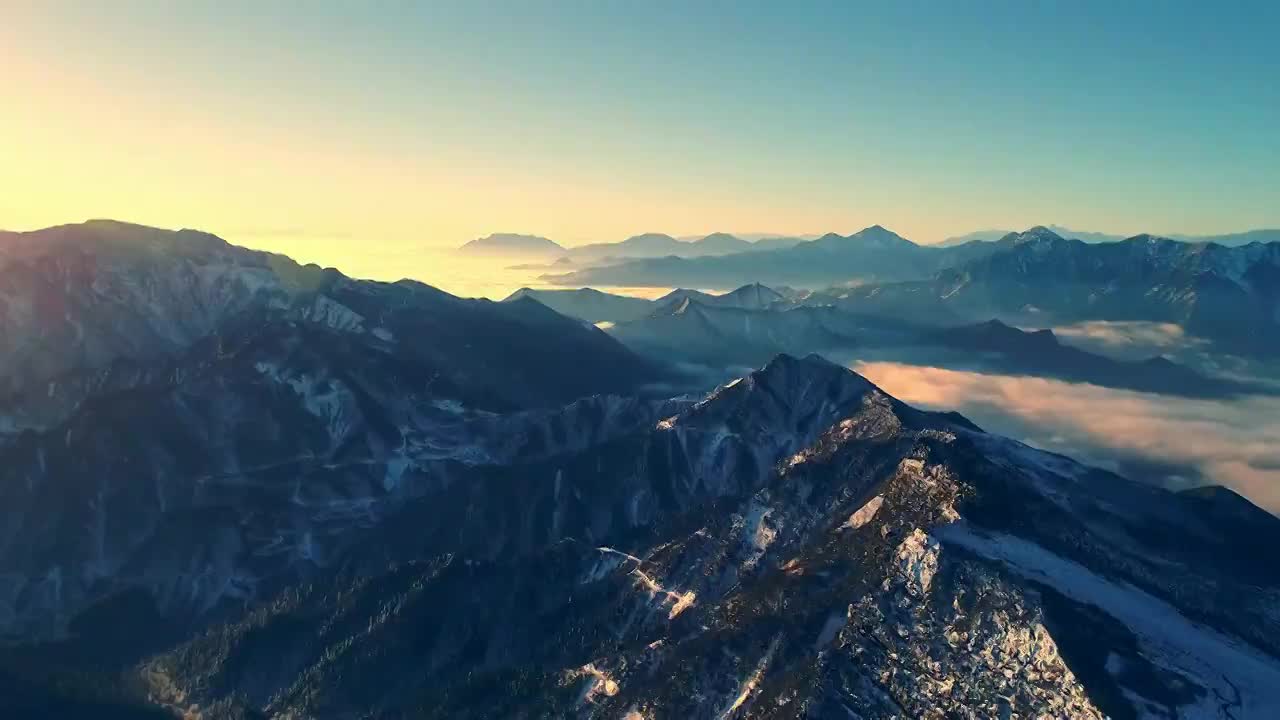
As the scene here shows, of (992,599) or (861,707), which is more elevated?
(992,599)

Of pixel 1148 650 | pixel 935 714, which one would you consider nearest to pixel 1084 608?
pixel 1148 650

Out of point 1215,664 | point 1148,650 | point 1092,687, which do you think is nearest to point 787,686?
point 1092,687

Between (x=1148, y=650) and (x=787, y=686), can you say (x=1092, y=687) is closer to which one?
(x=1148, y=650)

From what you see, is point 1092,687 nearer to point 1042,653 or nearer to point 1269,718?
point 1042,653

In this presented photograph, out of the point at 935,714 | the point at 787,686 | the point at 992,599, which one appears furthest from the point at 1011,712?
the point at 787,686

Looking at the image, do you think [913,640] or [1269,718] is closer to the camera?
[1269,718]

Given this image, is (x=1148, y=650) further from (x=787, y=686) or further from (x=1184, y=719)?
(x=787, y=686)

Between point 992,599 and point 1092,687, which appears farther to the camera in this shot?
point 992,599

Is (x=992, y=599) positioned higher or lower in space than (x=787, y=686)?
higher
